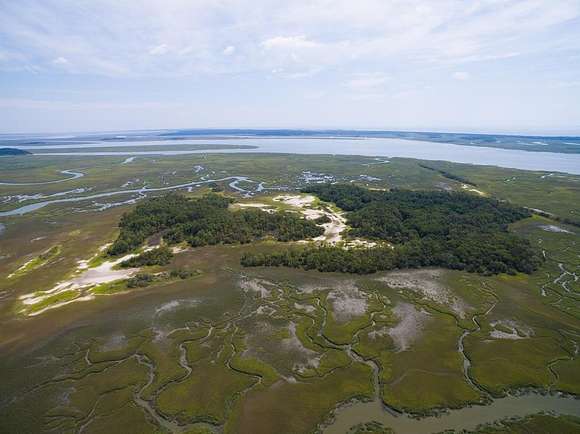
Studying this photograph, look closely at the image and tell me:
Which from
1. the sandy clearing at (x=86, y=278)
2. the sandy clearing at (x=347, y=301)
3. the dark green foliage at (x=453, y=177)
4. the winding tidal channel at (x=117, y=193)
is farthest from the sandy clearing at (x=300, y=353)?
the dark green foliage at (x=453, y=177)

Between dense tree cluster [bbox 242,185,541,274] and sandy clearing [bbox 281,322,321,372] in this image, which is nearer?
sandy clearing [bbox 281,322,321,372]

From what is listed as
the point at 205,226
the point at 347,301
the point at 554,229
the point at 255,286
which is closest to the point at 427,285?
the point at 347,301

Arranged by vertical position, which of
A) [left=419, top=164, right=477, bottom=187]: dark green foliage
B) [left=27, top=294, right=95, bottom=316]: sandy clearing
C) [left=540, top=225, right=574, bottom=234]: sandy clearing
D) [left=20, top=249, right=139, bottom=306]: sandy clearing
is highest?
[left=419, top=164, right=477, bottom=187]: dark green foliage

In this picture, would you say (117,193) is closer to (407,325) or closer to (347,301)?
(347,301)

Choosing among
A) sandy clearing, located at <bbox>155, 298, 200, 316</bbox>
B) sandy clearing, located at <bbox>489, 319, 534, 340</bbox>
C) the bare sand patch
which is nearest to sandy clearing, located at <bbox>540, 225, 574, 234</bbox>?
the bare sand patch

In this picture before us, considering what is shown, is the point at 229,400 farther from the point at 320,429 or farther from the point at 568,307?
the point at 568,307

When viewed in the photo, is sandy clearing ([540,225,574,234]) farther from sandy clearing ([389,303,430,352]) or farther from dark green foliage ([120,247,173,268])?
dark green foliage ([120,247,173,268])

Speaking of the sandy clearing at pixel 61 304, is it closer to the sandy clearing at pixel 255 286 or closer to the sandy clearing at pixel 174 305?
the sandy clearing at pixel 174 305
